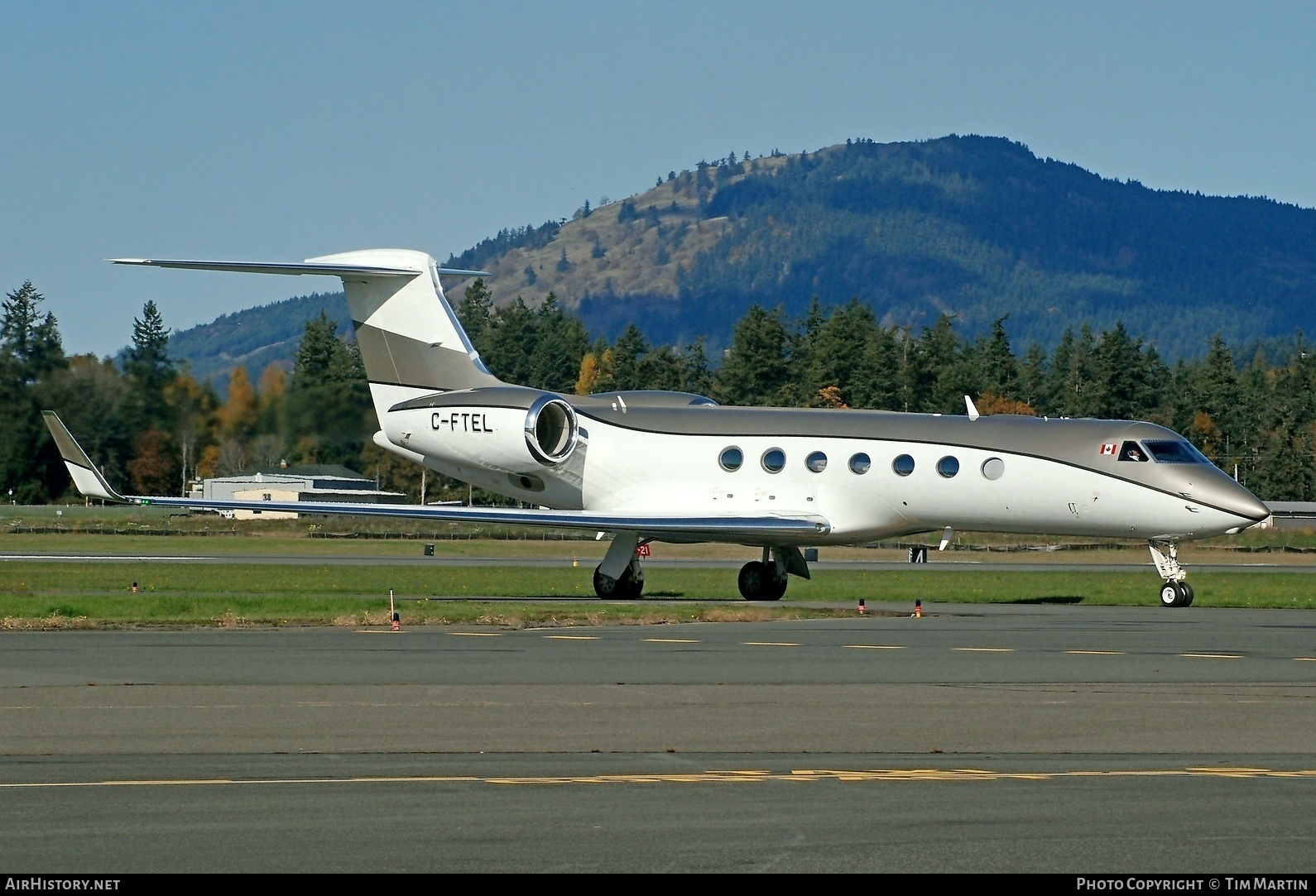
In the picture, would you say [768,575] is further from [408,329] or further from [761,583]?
[408,329]

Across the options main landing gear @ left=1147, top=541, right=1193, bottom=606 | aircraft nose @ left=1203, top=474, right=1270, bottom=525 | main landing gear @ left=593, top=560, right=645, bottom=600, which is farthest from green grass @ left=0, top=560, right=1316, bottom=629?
aircraft nose @ left=1203, top=474, right=1270, bottom=525

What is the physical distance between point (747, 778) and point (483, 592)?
23.0m

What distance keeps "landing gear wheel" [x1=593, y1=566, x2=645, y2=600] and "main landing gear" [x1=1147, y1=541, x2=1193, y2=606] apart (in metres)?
9.06

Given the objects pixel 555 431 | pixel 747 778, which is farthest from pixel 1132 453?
pixel 747 778

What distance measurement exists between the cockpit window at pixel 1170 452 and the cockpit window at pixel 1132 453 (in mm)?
118

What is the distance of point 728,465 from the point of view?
102ft

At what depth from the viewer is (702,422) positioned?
31734mm

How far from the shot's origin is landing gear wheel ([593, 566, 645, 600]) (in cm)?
3122

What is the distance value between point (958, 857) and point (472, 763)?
3.87 meters

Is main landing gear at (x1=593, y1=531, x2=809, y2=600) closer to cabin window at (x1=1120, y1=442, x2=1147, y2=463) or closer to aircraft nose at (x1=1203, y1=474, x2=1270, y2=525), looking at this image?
cabin window at (x1=1120, y1=442, x2=1147, y2=463)

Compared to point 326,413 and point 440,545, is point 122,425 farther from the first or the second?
point 440,545

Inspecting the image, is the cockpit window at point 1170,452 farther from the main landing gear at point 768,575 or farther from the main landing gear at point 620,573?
the main landing gear at point 620,573

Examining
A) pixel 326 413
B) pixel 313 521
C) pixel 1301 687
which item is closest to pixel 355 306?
pixel 326 413

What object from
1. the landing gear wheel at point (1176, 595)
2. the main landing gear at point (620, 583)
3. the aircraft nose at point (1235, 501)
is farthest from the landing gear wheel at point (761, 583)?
the aircraft nose at point (1235, 501)
